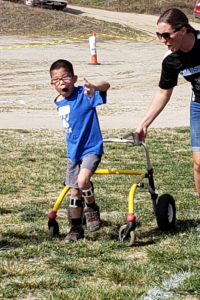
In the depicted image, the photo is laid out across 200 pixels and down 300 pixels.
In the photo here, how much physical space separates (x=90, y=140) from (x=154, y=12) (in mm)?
37519

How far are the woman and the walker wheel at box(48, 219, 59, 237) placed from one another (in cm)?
100

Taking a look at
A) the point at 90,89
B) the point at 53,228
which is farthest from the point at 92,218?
the point at 90,89

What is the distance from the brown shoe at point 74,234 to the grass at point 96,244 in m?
0.07

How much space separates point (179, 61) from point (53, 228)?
171 cm

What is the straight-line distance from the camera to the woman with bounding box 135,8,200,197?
467 cm

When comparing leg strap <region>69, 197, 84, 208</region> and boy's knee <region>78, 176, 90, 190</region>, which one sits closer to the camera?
boy's knee <region>78, 176, 90, 190</region>

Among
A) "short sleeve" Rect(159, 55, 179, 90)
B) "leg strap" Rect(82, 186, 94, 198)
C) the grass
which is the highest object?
"short sleeve" Rect(159, 55, 179, 90)

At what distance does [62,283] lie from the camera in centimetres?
405

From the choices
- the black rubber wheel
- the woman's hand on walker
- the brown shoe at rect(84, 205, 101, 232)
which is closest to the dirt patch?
the black rubber wheel

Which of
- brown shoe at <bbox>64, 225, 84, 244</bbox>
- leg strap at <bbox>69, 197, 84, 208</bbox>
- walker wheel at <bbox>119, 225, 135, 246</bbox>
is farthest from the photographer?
leg strap at <bbox>69, 197, 84, 208</bbox>

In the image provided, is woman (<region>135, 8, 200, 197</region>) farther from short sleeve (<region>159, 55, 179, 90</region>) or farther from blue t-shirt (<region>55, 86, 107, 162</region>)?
blue t-shirt (<region>55, 86, 107, 162</region>)

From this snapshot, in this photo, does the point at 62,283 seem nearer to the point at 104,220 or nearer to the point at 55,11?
the point at 104,220

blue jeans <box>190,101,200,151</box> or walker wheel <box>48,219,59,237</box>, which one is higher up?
blue jeans <box>190,101,200,151</box>

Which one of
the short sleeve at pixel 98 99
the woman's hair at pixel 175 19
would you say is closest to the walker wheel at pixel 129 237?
the short sleeve at pixel 98 99
